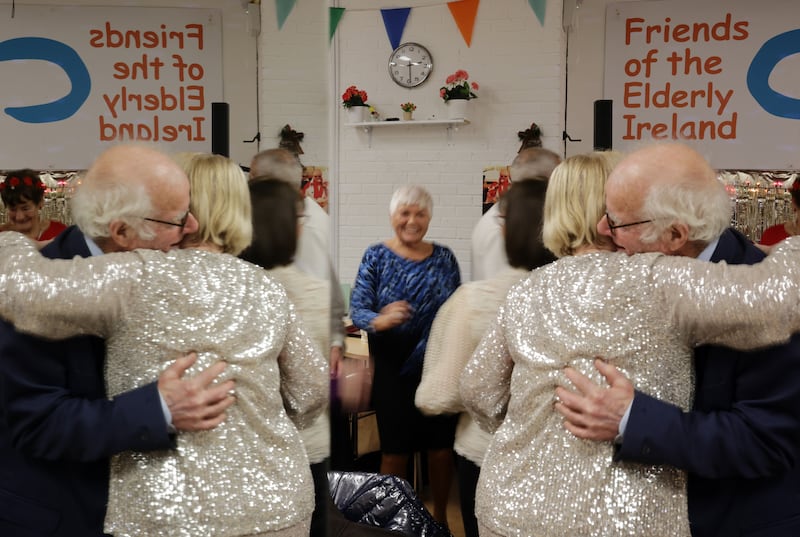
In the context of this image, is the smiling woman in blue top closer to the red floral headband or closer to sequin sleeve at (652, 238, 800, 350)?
sequin sleeve at (652, 238, 800, 350)

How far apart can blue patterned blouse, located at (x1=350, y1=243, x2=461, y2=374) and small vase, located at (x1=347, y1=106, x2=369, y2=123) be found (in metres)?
0.67

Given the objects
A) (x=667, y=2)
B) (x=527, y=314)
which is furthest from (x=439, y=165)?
(x=527, y=314)

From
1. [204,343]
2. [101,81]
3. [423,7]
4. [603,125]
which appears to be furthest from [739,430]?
[423,7]

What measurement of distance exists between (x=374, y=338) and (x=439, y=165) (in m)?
0.85

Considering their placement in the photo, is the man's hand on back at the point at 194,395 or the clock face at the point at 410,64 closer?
the man's hand on back at the point at 194,395

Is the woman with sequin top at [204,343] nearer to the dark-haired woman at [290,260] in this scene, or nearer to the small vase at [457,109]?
the dark-haired woman at [290,260]

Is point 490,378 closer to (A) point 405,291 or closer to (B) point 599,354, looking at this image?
(B) point 599,354

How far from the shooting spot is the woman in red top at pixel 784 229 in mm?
501

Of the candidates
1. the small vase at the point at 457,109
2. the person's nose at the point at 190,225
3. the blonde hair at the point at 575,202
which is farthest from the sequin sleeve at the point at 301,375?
the small vase at the point at 457,109

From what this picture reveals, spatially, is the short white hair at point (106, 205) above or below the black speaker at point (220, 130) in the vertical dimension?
below

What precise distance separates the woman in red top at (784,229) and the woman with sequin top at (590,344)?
0.02 meters

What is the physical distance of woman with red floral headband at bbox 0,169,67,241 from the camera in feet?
1.25

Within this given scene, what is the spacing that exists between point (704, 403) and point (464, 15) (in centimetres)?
122

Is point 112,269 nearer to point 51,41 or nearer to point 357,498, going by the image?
point 51,41
